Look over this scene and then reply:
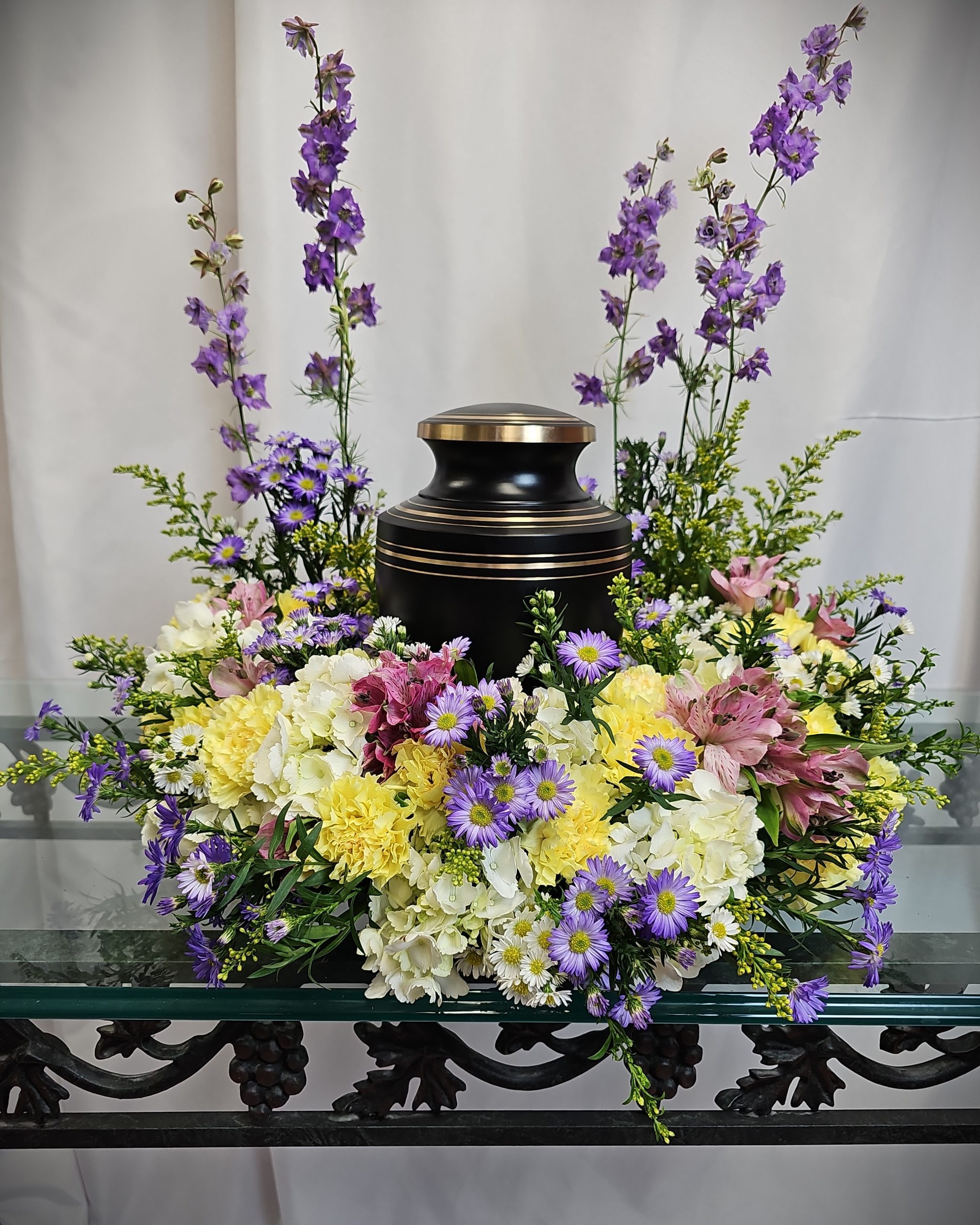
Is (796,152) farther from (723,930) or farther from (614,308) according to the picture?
(723,930)

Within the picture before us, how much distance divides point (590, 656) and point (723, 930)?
20cm

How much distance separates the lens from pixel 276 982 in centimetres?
67

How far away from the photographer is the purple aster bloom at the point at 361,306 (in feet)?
3.33

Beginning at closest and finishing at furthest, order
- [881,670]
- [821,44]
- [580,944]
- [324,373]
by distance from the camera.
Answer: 1. [580,944]
2. [881,670]
3. [821,44]
4. [324,373]

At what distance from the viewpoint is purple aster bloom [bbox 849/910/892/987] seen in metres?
0.66

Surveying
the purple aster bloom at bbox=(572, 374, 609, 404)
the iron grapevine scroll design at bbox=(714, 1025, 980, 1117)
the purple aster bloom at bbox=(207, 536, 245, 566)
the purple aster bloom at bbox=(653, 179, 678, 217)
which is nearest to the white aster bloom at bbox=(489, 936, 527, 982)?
the iron grapevine scroll design at bbox=(714, 1025, 980, 1117)

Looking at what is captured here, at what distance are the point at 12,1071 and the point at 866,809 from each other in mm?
666

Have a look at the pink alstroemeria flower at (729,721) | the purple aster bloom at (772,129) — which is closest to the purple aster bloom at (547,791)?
the pink alstroemeria flower at (729,721)

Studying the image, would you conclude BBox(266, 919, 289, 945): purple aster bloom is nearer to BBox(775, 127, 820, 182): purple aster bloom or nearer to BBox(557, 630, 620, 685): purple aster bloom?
BBox(557, 630, 620, 685): purple aster bloom

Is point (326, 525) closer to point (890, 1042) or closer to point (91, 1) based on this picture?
point (890, 1042)

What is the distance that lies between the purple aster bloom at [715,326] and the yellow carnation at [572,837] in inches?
22.3

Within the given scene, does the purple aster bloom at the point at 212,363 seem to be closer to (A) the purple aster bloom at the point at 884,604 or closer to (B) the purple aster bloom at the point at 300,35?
(B) the purple aster bloom at the point at 300,35

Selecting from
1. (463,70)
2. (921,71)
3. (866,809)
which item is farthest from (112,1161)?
(921,71)

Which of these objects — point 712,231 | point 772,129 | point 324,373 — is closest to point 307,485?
point 324,373
